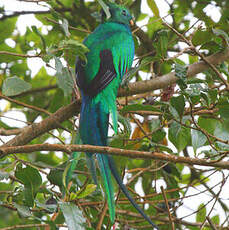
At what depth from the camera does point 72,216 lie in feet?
5.71

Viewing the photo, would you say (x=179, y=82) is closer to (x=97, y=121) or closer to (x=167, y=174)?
(x=97, y=121)

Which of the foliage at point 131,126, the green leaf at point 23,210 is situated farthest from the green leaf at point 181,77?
the green leaf at point 23,210

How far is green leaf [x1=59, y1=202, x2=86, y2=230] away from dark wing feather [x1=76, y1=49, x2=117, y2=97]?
2.13ft

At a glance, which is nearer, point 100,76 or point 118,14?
point 100,76

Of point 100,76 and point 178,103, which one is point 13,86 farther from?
point 178,103

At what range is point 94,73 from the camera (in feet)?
7.54

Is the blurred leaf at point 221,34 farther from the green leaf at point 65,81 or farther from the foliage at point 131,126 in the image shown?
the green leaf at point 65,81

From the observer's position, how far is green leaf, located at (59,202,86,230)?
1714 mm

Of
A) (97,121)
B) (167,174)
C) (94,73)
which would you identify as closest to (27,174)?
(97,121)

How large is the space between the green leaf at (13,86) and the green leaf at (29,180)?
47 cm

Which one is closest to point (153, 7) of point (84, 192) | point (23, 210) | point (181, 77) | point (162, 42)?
point (162, 42)

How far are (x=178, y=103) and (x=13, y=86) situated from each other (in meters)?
0.80

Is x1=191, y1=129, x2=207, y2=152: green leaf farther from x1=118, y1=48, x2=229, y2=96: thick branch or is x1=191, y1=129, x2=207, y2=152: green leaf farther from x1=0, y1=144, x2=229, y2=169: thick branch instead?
x1=0, y1=144, x2=229, y2=169: thick branch

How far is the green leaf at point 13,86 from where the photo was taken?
2.26m
